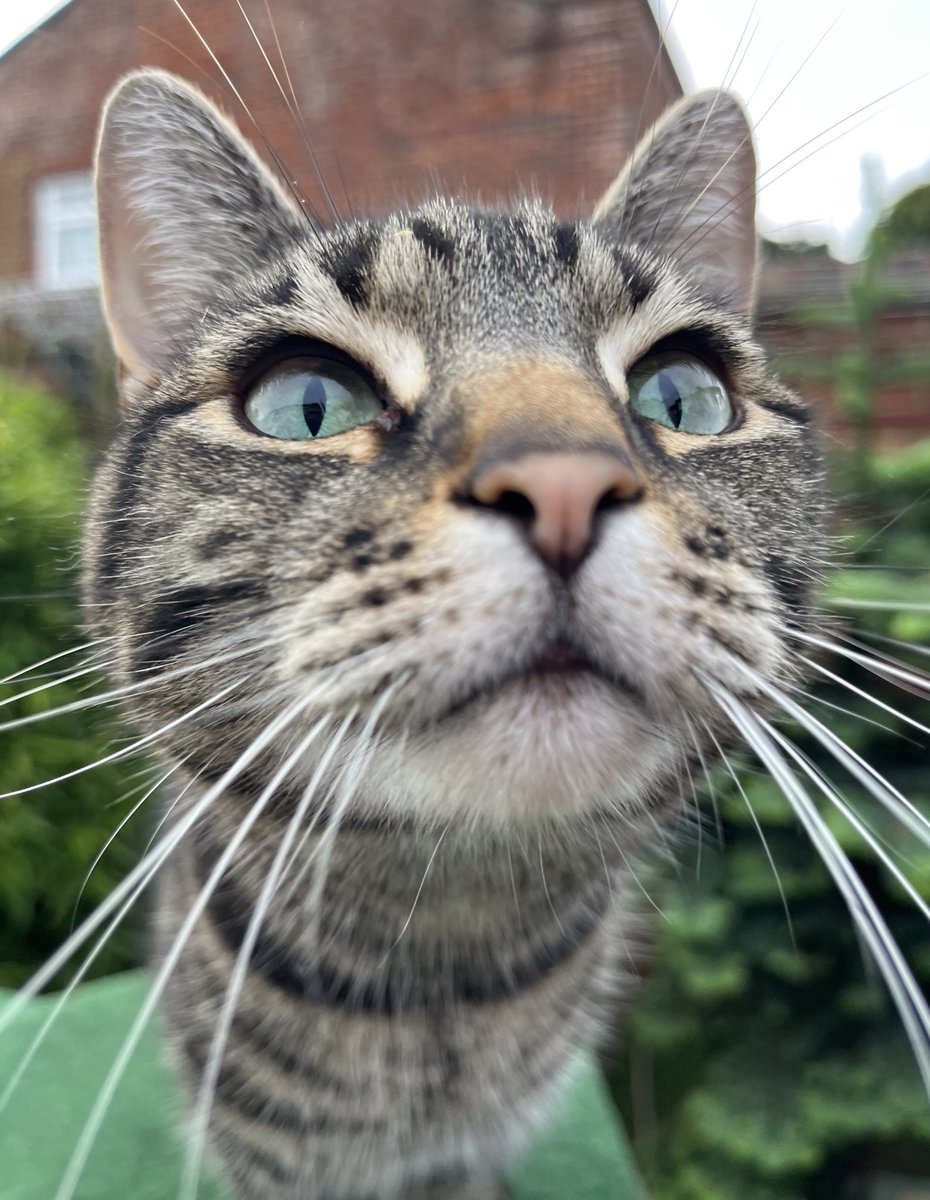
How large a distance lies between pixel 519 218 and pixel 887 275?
1419mm

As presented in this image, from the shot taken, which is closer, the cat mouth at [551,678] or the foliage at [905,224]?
the cat mouth at [551,678]

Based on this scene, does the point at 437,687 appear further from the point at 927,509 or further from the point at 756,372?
the point at 927,509

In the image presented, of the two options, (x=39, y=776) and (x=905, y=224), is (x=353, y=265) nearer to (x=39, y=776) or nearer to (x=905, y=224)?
(x=39, y=776)

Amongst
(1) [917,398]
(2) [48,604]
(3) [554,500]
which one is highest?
(1) [917,398]

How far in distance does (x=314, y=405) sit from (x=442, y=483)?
234 millimetres

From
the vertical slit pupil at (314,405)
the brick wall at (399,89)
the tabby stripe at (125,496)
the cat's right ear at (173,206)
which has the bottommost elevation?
the tabby stripe at (125,496)

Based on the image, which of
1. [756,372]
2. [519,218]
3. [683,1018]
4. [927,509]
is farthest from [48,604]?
[927,509]

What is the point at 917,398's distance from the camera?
2.26 m

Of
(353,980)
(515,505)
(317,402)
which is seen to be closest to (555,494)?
(515,505)

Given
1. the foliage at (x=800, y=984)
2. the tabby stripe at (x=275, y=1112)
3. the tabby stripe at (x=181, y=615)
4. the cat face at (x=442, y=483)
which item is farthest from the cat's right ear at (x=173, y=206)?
the foliage at (x=800, y=984)

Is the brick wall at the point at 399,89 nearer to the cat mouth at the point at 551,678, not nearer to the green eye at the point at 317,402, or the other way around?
the green eye at the point at 317,402

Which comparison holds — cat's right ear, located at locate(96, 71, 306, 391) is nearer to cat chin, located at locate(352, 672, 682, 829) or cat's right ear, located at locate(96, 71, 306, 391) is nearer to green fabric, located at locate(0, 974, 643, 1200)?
cat chin, located at locate(352, 672, 682, 829)

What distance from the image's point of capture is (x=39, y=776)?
75.0 inches

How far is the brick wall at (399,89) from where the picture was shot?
3.74 metres
